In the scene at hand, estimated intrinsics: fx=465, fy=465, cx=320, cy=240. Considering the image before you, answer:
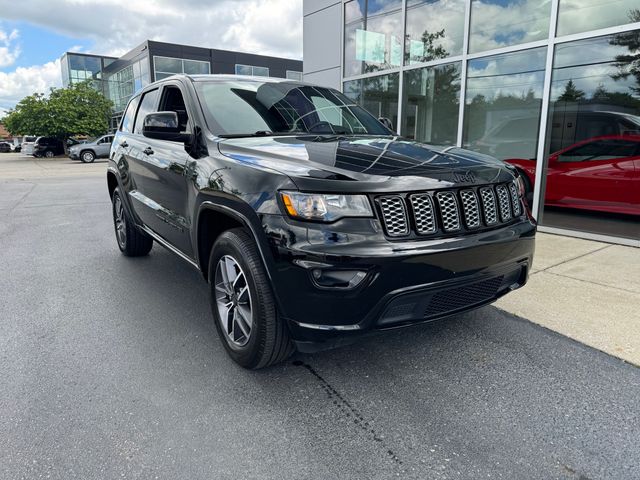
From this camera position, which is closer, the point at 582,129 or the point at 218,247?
the point at 218,247

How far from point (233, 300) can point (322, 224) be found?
3.04ft

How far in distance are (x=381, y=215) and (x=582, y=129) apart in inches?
222

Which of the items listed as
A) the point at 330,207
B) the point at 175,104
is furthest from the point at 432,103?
the point at 330,207

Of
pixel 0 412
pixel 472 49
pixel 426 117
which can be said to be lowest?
pixel 0 412

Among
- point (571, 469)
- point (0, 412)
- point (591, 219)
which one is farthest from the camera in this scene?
point (591, 219)

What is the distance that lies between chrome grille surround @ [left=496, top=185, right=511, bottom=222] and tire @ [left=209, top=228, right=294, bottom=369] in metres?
1.43

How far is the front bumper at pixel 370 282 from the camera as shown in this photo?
7.13 feet

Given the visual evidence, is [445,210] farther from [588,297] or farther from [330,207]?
[588,297]

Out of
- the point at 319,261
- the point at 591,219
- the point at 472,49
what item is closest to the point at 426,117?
the point at 472,49

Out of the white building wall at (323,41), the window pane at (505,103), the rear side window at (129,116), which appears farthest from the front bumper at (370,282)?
the white building wall at (323,41)

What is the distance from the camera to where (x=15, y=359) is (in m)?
3.01

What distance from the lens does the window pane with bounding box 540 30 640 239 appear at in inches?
238

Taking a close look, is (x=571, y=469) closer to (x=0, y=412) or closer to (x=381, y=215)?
(x=381, y=215)

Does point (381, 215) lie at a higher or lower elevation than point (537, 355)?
higher
